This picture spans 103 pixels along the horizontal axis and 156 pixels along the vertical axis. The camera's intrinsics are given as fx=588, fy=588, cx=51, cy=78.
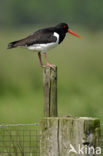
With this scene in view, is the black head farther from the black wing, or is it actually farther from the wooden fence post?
the wooden fence post

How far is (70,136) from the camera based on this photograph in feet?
16.5

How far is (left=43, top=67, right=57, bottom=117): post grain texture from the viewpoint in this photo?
6.70m

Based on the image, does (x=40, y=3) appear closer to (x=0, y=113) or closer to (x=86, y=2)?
(x=86, y=2)

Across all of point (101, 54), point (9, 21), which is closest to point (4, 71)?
point (101, 54)

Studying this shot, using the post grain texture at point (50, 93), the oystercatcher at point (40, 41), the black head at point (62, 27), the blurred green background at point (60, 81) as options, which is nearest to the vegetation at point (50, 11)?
the blurred green background at point (60, 81)

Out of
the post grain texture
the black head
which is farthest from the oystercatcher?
the post grain texture

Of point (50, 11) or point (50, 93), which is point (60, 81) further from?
point (50, 11)

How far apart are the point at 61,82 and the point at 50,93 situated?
9.37 metres

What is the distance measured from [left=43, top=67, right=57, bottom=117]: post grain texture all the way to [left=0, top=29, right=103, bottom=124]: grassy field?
162 cm

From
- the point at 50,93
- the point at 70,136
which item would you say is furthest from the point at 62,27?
the point at 70,136

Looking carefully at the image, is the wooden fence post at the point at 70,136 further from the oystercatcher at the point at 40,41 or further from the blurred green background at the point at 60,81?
the oystercatcher at the point at 40,41

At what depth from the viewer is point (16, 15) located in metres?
59.7

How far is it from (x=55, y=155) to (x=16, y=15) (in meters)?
55.2

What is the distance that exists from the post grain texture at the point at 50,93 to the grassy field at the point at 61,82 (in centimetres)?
162
